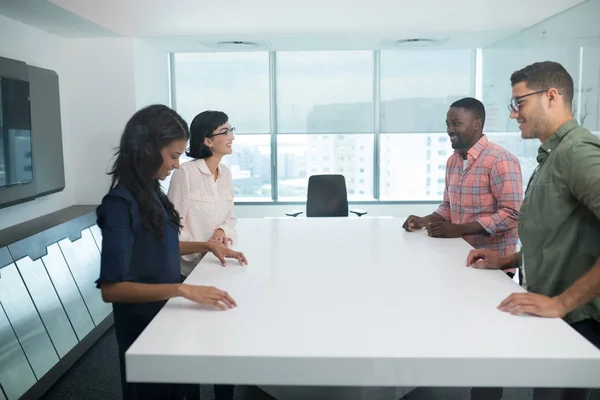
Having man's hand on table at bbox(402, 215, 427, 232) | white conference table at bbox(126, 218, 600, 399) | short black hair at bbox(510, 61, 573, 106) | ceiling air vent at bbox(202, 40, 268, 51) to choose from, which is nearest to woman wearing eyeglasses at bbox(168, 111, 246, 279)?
white conference table at bbox(126, 218, 600, 399)

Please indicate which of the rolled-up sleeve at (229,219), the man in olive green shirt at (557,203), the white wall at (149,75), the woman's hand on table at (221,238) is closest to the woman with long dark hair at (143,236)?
the woman's hand on table at (221,238)

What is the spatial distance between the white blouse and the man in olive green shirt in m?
1.44

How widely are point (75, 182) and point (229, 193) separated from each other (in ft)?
8.98

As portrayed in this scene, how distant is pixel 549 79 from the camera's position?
180cm

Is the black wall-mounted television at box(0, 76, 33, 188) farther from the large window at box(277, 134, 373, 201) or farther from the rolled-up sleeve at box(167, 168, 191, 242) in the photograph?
the large window at box(277, 134, 373, 201)

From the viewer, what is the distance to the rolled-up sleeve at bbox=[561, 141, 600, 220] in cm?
154

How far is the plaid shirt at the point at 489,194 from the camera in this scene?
8.37 feet

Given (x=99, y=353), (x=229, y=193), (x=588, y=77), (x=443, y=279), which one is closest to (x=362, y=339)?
(x=443, y=279)

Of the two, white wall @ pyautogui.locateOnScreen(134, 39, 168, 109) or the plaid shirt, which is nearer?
the plaid shirt

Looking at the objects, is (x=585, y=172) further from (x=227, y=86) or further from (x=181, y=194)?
(x=227, y=86)

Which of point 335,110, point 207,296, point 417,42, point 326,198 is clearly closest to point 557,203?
point 207,296

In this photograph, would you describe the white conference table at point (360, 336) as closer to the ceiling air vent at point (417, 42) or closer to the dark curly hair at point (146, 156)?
the dark curly hair at point (146, 156)

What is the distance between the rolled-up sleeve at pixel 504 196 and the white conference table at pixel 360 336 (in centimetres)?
55

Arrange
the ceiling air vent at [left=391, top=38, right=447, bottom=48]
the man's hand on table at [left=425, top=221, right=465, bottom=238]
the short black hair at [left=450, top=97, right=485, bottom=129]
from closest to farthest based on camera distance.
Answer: the man's hand on table at [left=425, top=221, right=465, bottom=238]
the short black hair at [left=450, top=97, right=485, bottom=129]
the ceiling air vent at [left=391, top=38, right=447, bottom=48]
